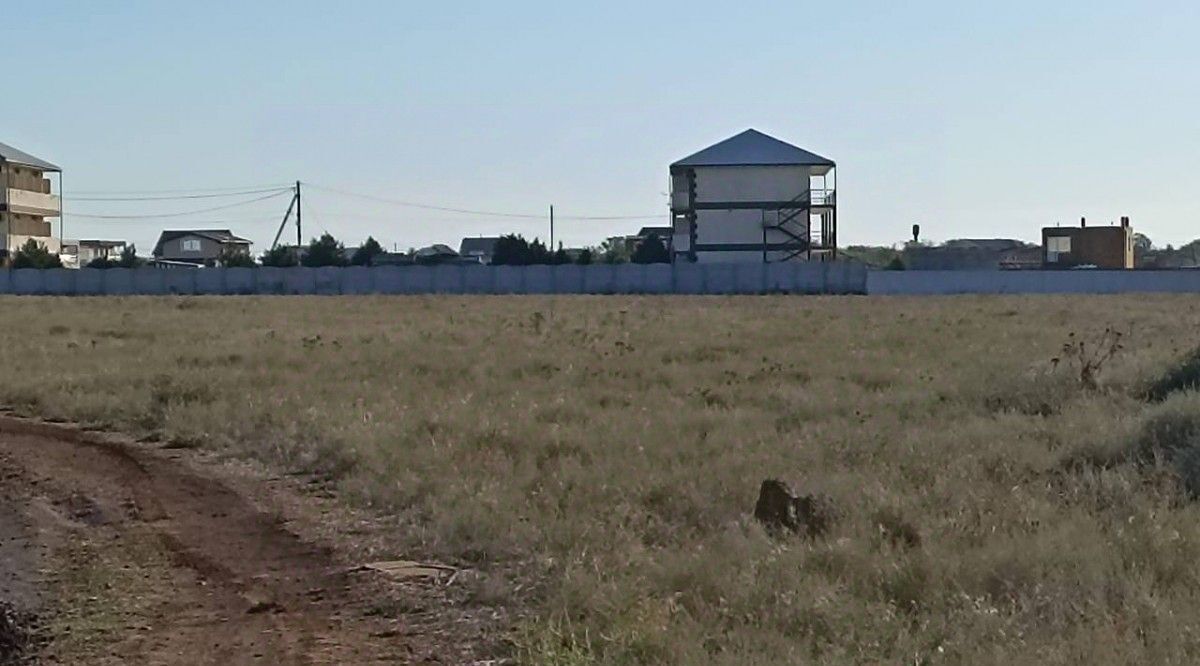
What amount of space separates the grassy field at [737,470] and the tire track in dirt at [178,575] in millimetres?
859

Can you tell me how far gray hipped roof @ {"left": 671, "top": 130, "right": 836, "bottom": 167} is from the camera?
8200 centimetres

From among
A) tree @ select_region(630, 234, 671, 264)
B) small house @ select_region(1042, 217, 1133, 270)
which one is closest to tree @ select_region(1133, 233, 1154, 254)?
small house @ select_region(1042, 217, 1133, 270)

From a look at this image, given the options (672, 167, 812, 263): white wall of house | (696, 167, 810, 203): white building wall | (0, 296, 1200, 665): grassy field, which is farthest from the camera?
(696, 167, 810, 203): white building wall

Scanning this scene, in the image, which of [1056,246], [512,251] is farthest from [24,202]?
[1056,246]

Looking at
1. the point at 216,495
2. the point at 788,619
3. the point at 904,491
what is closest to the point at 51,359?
the point at 216,495

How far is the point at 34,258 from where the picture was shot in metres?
80.4

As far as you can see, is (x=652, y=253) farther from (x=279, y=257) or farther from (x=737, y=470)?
(x=737, y=470)

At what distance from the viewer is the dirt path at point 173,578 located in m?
7.62

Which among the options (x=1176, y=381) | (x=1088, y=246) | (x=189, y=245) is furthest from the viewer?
(x=189, y=245)

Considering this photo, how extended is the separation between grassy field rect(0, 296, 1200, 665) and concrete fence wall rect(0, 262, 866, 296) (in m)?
41.4

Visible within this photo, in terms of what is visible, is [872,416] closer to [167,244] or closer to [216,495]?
[216,495]

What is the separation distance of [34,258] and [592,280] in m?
31.6

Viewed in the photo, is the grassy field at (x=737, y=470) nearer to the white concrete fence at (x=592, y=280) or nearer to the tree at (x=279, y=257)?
the white concrete fence at (x=592, y=280)

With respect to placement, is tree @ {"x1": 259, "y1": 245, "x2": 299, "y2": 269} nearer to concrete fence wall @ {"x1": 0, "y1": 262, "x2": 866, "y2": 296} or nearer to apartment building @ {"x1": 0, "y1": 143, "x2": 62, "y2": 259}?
apartment building @ {"x1": 0, "y1": 143, "x2": 62, "y2": 259}
